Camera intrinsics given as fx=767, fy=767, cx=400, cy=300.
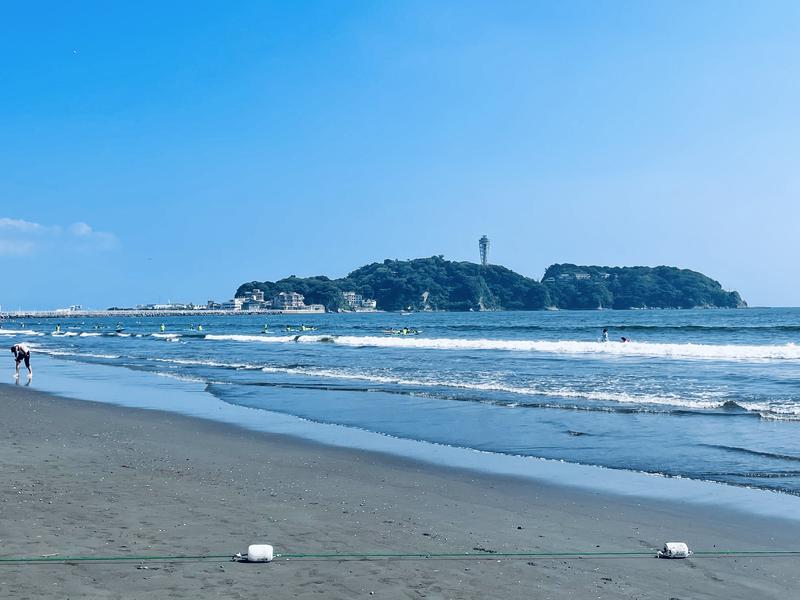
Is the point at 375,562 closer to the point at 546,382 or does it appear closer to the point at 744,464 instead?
the point at 744,464

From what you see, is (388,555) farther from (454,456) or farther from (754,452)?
(754,452)

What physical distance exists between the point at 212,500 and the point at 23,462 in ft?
10.8

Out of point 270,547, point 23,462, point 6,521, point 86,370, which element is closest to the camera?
point 270,547

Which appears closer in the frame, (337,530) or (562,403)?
(337,530)

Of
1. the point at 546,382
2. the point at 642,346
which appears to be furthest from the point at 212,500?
the point at 642,346

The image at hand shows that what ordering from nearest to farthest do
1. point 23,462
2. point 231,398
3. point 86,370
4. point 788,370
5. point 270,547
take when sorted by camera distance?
1. point 270,547
2. point 23,462
3. point 231,398
4. point 788,370
5. point 86,370

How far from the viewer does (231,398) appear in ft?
65.3

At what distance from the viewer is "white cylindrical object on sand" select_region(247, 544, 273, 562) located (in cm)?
550

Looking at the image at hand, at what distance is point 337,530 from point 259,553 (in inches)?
48.3

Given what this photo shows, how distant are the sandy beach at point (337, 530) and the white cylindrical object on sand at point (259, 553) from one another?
0.07 metres

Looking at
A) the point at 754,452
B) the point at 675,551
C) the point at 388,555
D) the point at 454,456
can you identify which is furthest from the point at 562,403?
the point at 388,555

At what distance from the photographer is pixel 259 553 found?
5.52 m

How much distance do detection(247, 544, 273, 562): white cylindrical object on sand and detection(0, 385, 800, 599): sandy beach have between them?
73 millimetres

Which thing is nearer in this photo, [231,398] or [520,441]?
[520,441]
